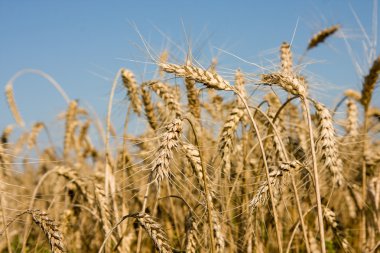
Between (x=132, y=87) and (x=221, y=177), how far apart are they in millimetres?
930

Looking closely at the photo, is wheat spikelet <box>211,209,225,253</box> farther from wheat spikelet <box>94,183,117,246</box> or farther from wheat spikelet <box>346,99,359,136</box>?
wheat spikelet <box>346,99,359,136</box>

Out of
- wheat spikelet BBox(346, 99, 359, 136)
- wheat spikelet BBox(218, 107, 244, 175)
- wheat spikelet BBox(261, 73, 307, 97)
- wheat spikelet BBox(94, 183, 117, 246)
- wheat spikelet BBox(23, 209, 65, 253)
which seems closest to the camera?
wheat spikelet BBox(23, 209, 65, 253)

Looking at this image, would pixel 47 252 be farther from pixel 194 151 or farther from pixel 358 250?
pixel 358 250

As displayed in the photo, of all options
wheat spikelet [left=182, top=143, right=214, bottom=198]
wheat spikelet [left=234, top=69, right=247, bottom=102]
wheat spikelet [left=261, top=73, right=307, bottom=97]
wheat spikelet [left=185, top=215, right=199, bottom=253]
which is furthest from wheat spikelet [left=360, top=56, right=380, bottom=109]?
wheat spikelet [left=185, top=215, right=199, bottom=253]

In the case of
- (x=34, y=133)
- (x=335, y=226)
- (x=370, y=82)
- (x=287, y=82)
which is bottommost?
(x=335, y=226)

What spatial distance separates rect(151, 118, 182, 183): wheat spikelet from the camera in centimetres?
220

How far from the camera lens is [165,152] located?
7.32 ft

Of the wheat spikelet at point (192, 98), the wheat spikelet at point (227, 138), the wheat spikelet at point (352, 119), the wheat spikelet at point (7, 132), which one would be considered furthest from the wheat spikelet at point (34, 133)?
the wheat spikelet at point (227, 138)

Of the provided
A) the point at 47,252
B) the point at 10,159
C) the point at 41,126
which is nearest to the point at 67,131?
the point at 41,126

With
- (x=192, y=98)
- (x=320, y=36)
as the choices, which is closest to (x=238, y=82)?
(x=192, y=98)

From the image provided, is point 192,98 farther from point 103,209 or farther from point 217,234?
point 217,234

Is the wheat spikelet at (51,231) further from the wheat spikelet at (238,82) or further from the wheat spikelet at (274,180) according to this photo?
the wheat spikelet at (238,82)

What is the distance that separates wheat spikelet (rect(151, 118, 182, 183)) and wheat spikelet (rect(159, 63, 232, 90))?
21cm

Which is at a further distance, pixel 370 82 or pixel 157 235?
pixel 370 82
